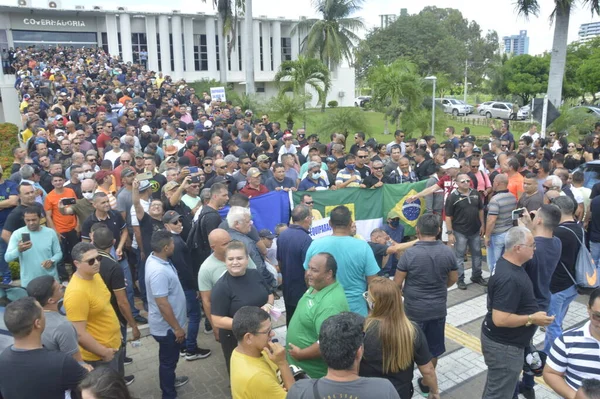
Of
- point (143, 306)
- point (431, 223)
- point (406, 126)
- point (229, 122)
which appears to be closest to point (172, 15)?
point (406, 126)

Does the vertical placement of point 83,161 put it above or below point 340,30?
below

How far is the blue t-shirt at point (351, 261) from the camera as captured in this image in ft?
15.6

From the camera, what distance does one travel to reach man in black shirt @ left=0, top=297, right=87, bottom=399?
10.9ft

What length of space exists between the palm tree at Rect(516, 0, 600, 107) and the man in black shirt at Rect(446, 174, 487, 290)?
1509 centimetres

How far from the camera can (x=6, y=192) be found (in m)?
7.62

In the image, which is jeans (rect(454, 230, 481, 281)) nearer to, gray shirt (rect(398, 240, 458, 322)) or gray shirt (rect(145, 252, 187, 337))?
gray shirt (rect(398, 240, 458, 322))

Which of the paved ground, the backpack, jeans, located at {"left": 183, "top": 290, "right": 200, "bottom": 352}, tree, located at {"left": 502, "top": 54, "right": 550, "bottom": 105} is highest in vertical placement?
tree, located at {"left": 502, "top": 54, "right": 550, "bottom": 105}

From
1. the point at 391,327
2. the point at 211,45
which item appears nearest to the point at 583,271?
the point at 391,327

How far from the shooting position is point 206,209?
6.18m

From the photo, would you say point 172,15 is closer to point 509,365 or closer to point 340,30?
point 340,30

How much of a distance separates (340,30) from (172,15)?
15080 millimetres

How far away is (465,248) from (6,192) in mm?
7483

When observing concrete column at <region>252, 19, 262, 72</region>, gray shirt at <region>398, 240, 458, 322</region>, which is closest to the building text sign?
concrete column at <region>252, 19, 262, 72</region>

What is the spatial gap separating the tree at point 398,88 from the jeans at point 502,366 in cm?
1942
